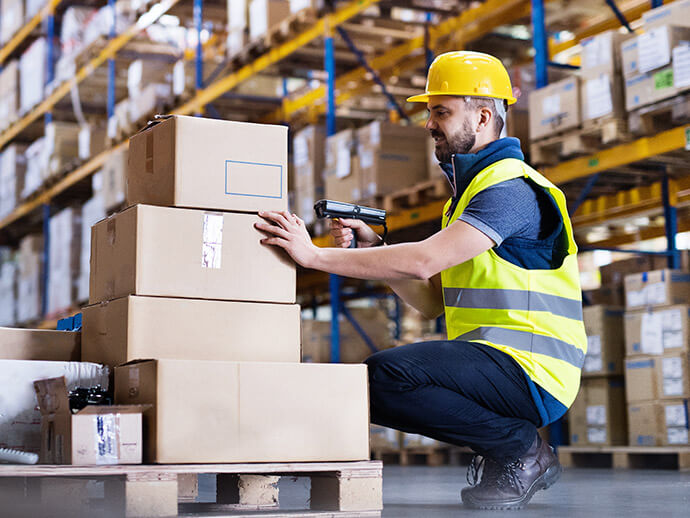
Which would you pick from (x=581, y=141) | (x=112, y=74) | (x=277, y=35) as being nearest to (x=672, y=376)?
(x=581, y=141)

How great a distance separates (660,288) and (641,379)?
553mm

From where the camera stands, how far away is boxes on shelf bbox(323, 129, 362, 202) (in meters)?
7.65

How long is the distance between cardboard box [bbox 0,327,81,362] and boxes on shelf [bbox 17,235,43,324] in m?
9.65

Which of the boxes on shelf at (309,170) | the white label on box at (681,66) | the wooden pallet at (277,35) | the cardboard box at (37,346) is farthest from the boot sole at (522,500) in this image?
the wooden pallet at (277,35)

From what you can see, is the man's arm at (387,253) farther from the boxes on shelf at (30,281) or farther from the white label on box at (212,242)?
the boxes on shelf at (30,281)

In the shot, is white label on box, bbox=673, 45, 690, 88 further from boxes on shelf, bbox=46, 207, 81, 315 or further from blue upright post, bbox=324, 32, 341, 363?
boxes on shelf, bbox=46, 207, 81, 315

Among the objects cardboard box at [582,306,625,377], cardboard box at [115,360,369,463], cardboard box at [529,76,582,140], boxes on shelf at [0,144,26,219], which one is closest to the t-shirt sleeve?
cardboard box at [115,360,369,463]

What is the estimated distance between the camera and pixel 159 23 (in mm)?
11508

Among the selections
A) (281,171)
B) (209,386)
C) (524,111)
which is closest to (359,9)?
(524,111)

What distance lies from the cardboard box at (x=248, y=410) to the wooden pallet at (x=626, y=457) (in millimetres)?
3433

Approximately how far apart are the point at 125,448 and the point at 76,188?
10.9 m

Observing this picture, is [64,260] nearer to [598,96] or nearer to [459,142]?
[598,96]

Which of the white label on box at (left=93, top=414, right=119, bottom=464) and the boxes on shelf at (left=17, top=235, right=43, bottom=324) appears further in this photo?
the boxes on shelf at (left=17, top=235, right=43, bottom=324)

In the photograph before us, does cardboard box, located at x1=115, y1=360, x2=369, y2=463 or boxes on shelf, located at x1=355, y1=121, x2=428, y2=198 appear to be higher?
boxes on shelf, located at x1=355, y1=121, x2=428, y2=198
